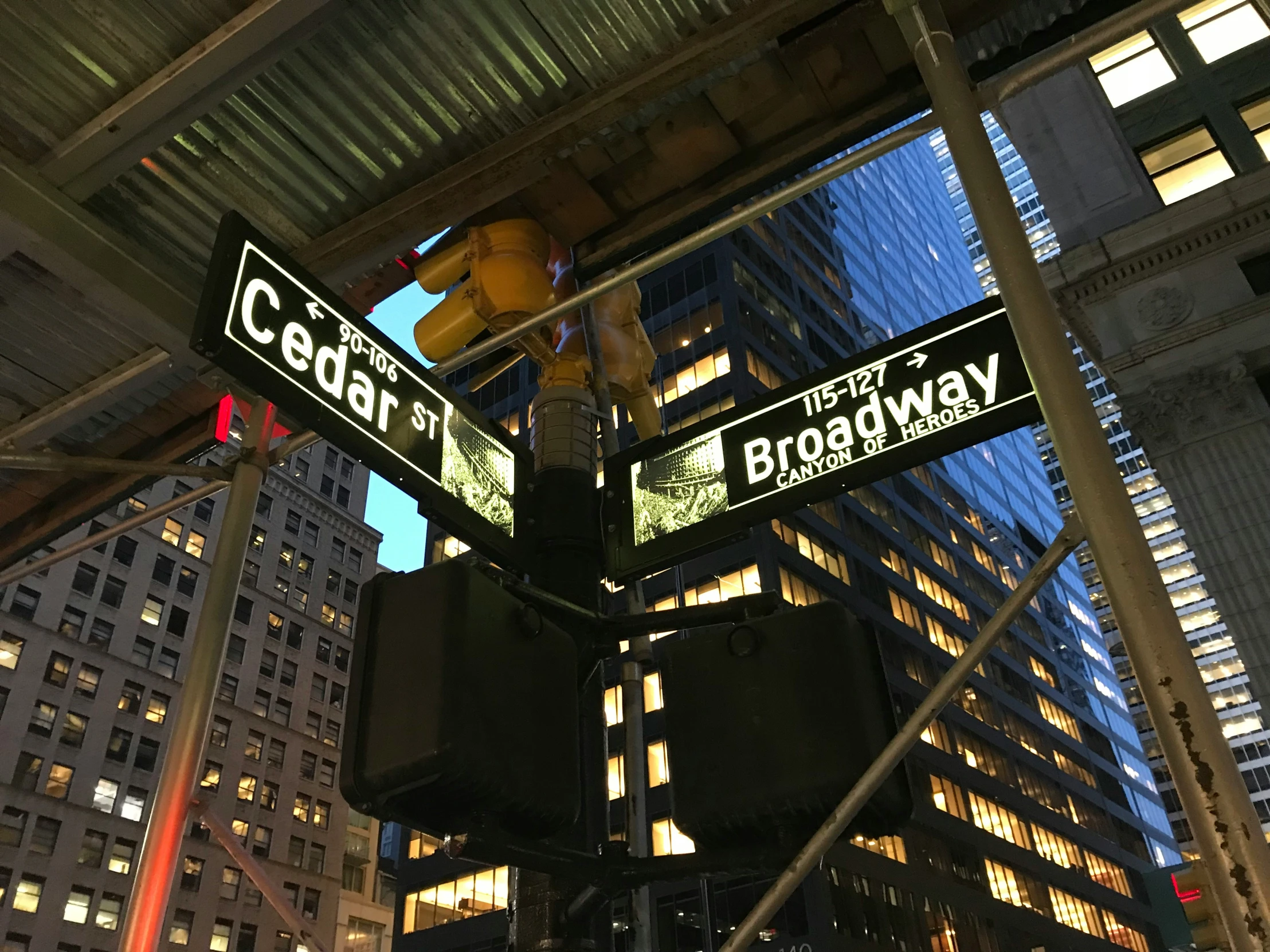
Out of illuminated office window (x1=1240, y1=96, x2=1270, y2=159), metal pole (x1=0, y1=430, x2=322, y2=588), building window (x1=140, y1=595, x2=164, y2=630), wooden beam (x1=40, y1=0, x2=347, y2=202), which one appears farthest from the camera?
building window (x1=140, y1=595, x2=164, y2=630)

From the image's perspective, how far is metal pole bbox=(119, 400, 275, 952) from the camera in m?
5.38

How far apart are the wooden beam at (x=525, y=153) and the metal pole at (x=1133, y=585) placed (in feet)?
4.66

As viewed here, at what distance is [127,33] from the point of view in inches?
175

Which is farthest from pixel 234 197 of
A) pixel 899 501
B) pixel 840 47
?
pixel 899 501

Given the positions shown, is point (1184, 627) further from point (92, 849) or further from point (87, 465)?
point (87, 465)

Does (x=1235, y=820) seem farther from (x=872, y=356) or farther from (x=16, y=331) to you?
(x=16, y=331)

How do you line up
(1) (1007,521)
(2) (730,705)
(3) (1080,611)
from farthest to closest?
(3) (1080,611) < (1) (1007,521) < (2) (730,705)

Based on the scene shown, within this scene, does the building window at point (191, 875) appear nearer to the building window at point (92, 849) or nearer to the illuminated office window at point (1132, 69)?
the building window at point (92, 849)

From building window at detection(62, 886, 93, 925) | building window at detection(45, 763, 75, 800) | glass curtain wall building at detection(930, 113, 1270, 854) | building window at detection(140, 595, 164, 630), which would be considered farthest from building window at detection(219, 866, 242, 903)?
glass curtain wall building at detection(930, 113, 1270, 854)

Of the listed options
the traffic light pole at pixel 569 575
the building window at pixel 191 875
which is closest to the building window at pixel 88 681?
the building window at pixel 191 875

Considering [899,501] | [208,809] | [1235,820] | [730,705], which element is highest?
[899,501]

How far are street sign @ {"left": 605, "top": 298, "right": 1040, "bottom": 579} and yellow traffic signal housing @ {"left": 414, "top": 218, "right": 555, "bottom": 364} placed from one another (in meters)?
0.93

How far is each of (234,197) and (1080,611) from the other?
111 m

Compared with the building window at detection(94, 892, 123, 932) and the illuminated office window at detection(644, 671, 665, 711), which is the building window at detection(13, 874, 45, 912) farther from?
the illuminated office window at detection(644, 671, 665, 711)
